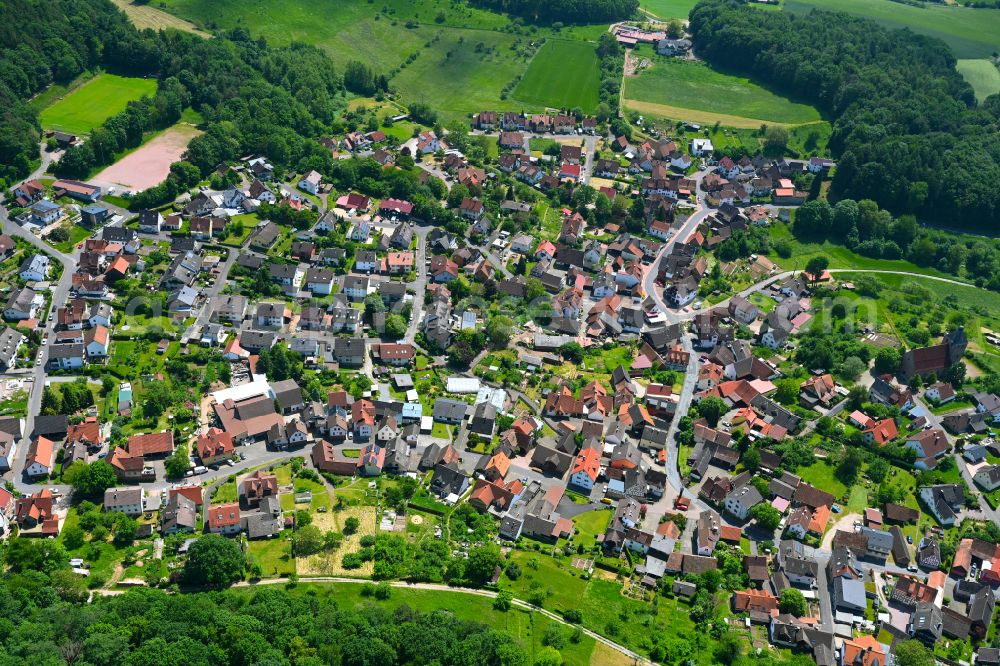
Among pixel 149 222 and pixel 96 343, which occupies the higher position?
pixel 149 222

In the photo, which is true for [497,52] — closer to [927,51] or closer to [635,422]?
[927,51]

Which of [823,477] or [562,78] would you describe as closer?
[823,477]

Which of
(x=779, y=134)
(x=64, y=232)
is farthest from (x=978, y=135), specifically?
(x=64, y=232)

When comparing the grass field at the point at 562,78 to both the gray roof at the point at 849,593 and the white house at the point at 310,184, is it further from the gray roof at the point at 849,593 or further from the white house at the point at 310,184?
the gray roof at the point at 849,593

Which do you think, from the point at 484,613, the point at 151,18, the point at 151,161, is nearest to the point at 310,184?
the point at 151,161

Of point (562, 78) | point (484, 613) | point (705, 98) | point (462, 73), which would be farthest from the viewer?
point (462, 73)

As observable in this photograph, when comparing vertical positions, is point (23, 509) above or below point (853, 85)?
below

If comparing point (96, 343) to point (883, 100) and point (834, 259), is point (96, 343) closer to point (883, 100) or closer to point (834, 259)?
point (834, 259)
